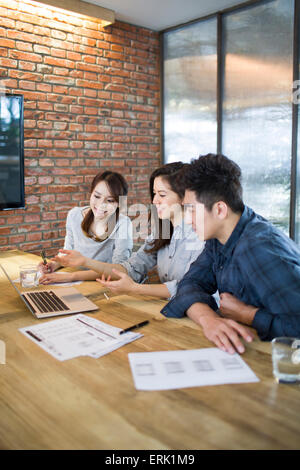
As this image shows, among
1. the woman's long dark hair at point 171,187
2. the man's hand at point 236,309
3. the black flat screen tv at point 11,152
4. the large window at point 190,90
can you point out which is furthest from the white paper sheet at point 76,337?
the large window at point 190,90

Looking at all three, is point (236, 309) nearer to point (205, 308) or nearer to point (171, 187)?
point (205, 308)

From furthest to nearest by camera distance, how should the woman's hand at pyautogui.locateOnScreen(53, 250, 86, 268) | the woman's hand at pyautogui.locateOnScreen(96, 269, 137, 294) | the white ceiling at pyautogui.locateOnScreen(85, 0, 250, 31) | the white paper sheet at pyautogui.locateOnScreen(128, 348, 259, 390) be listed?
the white ceiling at pyautogui.locateOnScreen(85, 0, 250, 31), the woman's hand at pyautogui.locateOnScreen(53, 250, 86, 268), the woman's hand at pyautogui.locateOnScreen(96, 269, 137, 294), the white paper sheet at pyautogui.locateOnScreen(128, 348, 259, 390)

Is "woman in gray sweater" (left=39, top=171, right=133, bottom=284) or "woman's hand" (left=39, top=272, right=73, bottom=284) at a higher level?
"woman in gray sweater" (left=39, top=171, right=133, bottom=284)

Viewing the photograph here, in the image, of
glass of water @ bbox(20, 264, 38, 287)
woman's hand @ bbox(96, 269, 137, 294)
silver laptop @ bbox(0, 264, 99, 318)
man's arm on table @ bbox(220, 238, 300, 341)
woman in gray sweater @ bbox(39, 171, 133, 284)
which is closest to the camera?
man's arm on table @ bbox(220, 238, 300, 341)

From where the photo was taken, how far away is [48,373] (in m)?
1.08

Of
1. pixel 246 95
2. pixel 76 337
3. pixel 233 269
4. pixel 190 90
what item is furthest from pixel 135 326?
pixel 190 90

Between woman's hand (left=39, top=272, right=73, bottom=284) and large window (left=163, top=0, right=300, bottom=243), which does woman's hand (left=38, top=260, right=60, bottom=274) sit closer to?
woman's hand (left=39, top=272, right=73, bottom=284)

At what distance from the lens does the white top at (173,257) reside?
2.22m

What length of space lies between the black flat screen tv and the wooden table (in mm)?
2273

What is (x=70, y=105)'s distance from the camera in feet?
12.2

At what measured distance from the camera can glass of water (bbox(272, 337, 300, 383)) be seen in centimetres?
102

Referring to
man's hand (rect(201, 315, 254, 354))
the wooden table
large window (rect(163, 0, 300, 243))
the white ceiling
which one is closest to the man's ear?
man's hand (rect(201, 315, 254, 354))

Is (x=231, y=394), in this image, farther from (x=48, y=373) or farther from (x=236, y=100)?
(x=236, y=100)
